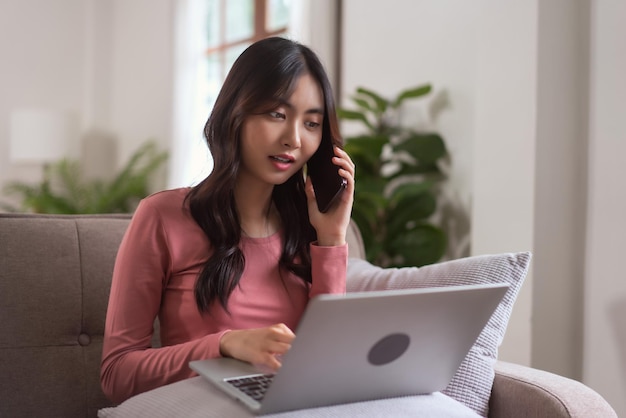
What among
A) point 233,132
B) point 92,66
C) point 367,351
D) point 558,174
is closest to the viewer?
point 367,351

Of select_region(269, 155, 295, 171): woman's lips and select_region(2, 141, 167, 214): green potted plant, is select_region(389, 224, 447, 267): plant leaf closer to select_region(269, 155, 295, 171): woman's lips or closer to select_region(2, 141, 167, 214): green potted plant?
select_region(269, 155, 295, 171): woman's lips

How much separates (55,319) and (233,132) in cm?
54

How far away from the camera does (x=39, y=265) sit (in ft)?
5.28

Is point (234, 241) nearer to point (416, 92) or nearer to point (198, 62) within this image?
point (416, 92)

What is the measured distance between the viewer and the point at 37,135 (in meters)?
5.58

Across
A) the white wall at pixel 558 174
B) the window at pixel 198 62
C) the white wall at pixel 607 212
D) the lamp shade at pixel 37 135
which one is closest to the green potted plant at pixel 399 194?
the white wall at pixel 558 174

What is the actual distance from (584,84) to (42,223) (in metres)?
1.70

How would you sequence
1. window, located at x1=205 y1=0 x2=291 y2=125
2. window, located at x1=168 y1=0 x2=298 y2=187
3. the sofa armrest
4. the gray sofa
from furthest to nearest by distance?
window, located at x1=168 y1=0 x2=298 y2=187 < window, located at x1=205 y1=0 x2=291 y2=125 < the gray sofa < the sofa armrest

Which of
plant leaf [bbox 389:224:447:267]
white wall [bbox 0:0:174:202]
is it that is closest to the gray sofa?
plant leaf [bbox 389:224:447:267]

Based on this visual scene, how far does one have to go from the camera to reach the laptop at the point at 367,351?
97cm

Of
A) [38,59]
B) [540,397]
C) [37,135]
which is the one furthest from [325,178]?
[38,59]

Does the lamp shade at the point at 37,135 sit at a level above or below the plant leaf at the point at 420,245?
above

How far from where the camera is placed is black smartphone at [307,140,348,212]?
60.7 inches

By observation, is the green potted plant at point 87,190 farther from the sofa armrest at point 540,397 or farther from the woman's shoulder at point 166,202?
the sofa armrest at point 540,397
